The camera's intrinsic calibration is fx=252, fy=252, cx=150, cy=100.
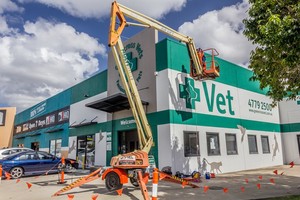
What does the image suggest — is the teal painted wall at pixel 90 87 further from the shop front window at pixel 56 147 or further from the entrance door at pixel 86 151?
the shop front window at pixel 56 147

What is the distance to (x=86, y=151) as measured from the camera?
66.8ft

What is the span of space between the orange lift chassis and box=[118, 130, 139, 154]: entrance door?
478cm

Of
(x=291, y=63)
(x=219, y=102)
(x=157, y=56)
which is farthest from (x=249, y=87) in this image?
(x=291, y=63)

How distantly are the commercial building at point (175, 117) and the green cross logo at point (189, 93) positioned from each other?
61mm

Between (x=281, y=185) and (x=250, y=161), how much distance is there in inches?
305

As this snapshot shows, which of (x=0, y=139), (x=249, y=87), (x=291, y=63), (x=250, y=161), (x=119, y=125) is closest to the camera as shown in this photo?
(x=291, y=63)

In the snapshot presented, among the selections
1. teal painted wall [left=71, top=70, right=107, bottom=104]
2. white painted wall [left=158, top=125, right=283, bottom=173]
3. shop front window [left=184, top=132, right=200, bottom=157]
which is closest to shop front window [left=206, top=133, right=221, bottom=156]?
white painted wall [left=158, top=125, right=283, bottom=173]

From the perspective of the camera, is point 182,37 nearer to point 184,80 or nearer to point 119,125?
point 184,80

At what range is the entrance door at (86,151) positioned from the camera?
19.5m

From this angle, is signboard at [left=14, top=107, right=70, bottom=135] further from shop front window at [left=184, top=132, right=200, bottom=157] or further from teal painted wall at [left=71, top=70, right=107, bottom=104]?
shop front window at [left=184, top=132, right=200, bottom=157]

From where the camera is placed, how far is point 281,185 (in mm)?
11117

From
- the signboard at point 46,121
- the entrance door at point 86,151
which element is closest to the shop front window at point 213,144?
the entrance door at point 86,151

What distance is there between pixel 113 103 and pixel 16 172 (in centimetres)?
696

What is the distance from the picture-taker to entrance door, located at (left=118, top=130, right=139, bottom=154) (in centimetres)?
1682
